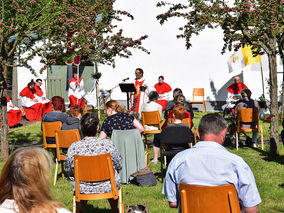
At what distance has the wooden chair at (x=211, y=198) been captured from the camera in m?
2.78

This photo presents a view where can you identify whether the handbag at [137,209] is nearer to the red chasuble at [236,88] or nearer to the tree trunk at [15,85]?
the red chasuble at [236,88]

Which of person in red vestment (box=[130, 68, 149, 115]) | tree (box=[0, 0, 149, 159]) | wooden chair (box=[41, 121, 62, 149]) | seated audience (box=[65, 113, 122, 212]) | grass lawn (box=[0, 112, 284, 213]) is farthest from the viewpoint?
person in red vestment (box=[130, 68, 149, 115])

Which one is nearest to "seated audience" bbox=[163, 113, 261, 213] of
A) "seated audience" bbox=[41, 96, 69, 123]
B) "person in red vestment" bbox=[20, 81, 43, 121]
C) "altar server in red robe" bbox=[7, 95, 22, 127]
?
"seated audience" bbox=[41, 96, 69, 123]

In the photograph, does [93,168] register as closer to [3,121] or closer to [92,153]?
[92,153]

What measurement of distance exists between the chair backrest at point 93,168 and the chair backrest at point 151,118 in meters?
5.16

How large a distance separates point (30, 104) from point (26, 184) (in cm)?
1367

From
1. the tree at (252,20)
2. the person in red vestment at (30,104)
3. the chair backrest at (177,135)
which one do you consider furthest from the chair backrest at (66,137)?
the person in red vestment at (30,104)

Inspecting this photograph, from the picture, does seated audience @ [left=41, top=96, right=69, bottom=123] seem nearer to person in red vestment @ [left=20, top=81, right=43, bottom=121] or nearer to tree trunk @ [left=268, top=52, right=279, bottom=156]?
tree trunk @ [left=268, top=52, right=279, bottom=156]

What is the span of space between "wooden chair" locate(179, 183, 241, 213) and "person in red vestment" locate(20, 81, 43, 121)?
13182mm

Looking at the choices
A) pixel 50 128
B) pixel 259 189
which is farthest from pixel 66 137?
pixel 259 189

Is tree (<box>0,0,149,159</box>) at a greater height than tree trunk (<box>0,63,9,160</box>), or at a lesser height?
greater

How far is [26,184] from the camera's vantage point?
2127mm

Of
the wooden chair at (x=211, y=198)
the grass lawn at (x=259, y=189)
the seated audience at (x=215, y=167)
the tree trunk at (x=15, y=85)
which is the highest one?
the tree trunk at (x=15, y=85)

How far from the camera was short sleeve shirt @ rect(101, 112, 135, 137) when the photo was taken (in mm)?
6861
